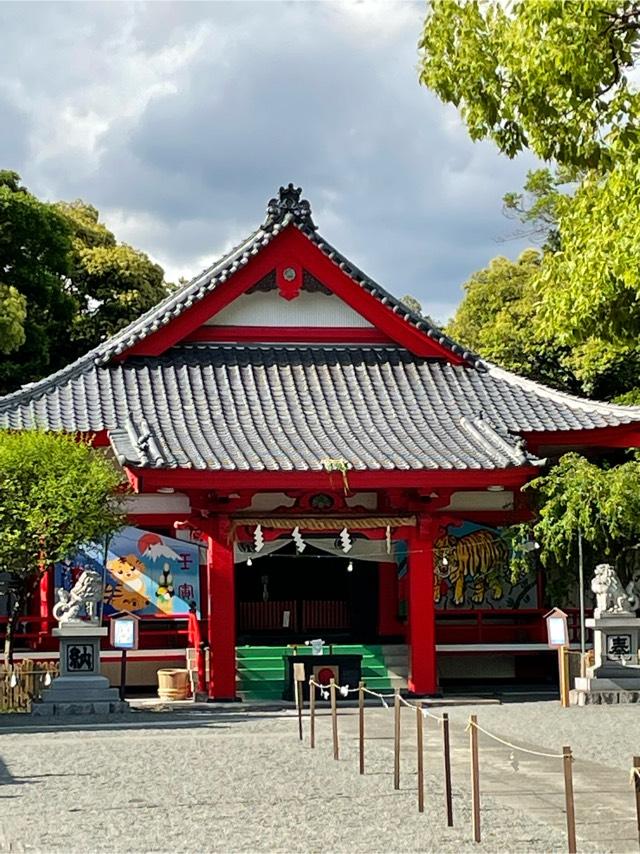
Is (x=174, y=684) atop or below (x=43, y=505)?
below

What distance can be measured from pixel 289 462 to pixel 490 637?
5471 mm

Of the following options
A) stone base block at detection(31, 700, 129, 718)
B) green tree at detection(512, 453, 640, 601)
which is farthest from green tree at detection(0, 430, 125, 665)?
green tree at detection(512, 453, 640, 601)

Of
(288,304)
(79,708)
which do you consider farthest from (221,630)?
(288,304)

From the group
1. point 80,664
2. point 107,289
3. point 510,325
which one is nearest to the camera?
point 80,664

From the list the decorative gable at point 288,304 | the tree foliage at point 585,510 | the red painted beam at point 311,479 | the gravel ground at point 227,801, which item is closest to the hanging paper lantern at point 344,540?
the red painted beam at point 311,479

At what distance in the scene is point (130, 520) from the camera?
21875mm

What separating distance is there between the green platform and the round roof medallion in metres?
2.47

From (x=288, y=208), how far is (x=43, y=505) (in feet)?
28.7

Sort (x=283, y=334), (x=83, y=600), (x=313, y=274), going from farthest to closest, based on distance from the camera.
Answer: (x=283, y=334), (x=313, y=274), (x=83, y=600)

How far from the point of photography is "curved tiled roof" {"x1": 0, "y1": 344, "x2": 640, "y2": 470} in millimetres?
20641

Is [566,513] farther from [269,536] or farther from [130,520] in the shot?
[130,520]

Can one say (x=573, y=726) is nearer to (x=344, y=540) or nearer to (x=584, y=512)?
(x=584, y=512)

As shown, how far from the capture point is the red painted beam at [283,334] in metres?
24.3

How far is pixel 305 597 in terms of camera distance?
78.3ft
